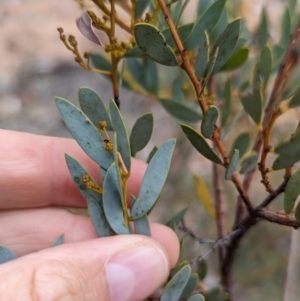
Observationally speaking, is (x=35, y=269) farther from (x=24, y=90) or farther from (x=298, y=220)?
(x=24, y=90)

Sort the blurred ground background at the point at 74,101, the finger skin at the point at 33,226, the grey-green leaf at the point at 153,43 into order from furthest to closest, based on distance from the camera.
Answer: the blurred ground background at the point at 74,101 < the finger skin at the point at 33,226 < the grey-green leaf at the point at 153,43

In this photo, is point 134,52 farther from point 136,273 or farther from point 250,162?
point 136,273

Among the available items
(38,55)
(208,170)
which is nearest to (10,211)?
(208,170)

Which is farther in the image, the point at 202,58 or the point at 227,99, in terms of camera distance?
the point at 227,99

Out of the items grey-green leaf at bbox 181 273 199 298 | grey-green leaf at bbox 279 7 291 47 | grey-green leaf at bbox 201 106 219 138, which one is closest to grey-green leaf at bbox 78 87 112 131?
grey-green leaf at bbox 201 106 219 138

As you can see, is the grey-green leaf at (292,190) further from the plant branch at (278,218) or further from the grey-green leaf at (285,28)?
the grey-green leaf at (285,28)

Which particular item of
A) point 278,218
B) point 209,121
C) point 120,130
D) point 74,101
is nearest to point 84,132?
point 120,130

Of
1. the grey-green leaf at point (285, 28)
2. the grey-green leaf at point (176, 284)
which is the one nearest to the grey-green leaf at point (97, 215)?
the grey-green leaf at point (176, 284)
